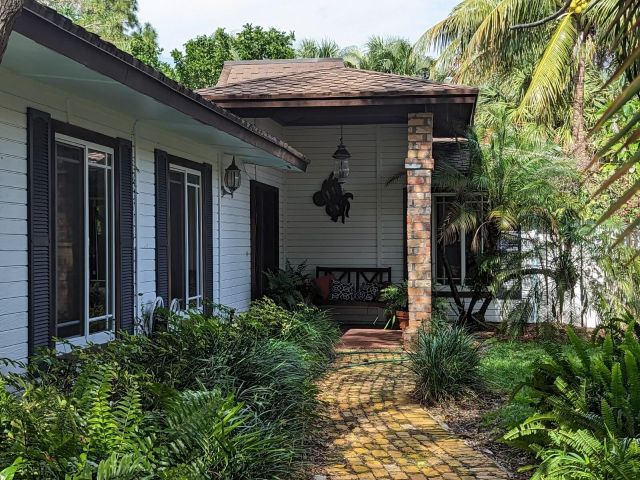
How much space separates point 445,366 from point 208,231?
3.86m

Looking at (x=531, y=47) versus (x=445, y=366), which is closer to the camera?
(x=445, y=366)

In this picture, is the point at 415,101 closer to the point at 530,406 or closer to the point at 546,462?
→ the point at 530,406


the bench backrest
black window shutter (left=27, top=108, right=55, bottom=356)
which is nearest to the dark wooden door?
the bench backrest

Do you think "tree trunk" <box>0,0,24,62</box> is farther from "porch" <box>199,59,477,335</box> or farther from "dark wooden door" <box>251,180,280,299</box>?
"porch" <box>199,59,477,335</box>

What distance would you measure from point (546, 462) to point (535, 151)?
8544mm

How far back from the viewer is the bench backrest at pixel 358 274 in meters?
13.2

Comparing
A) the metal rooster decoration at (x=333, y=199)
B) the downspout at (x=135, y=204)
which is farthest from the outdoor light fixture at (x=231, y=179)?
the metal rooster decoration at (x=333, y=199)

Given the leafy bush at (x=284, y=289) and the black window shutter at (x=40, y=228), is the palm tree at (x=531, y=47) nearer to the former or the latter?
the leafy bush at (x=284, y=289)

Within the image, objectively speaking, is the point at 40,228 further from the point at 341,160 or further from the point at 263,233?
the point at 341,160

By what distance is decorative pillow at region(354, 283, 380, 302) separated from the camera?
1288 centimetres

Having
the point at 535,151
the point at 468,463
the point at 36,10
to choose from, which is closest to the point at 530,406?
the point at 468,463

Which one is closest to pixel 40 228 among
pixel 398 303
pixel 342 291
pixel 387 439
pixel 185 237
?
pixel 387 439

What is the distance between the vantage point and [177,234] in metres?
8.42

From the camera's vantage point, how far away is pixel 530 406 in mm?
5012
